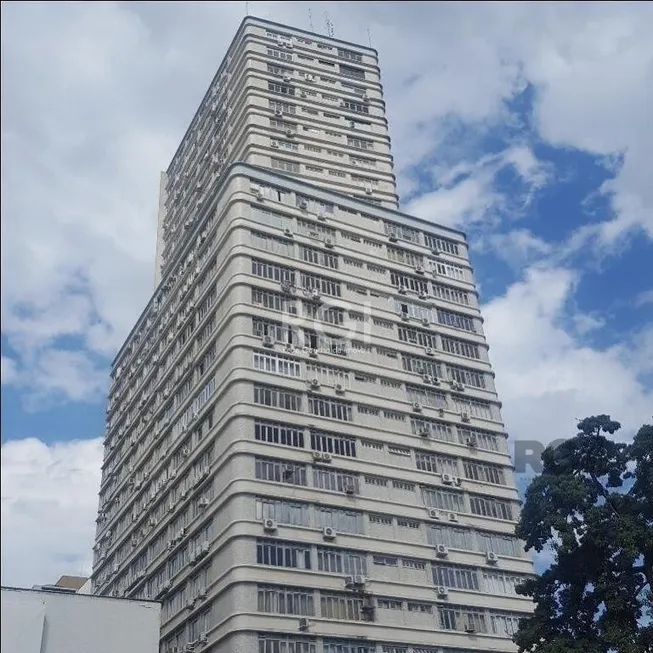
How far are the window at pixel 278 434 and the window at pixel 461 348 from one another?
12.0 m

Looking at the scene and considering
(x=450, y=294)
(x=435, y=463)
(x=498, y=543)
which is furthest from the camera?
(x=450, y=294)

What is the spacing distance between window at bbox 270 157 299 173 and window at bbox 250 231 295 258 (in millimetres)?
9367

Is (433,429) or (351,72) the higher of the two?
(351,72)

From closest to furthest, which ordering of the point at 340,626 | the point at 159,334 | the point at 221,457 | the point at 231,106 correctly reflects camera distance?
the point at 340,626 → the point at 221,457 → the point at 159,334 → the point at 231,106

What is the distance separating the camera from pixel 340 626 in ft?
116

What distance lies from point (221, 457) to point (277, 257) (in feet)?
36.9

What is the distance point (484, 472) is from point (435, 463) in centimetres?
319

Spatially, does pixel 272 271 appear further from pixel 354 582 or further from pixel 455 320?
pixel 354 582

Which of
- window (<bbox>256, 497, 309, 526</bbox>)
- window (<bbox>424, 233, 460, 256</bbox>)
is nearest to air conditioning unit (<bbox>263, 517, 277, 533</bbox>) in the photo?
window (<bbox>256, 497, 309, 526</bbox>)

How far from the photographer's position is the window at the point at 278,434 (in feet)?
125

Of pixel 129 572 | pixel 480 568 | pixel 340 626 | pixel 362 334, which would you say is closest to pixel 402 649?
pixel 340 626

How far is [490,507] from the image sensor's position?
4338cm

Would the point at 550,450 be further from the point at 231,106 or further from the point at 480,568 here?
the point at 231,106

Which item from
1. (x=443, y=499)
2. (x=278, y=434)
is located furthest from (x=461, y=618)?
(x=278, y=434)
